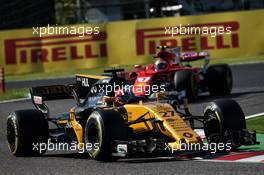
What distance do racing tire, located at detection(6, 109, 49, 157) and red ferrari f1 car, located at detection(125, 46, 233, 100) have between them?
5.91m

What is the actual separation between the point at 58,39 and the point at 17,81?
7.16 feet

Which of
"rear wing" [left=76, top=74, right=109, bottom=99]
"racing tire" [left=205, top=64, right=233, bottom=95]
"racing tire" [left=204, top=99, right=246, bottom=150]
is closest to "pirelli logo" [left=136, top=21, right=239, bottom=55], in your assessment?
"racing tire" [left=205, top=64, right=233, bottom=95]

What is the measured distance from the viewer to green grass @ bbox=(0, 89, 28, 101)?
81.5 feet

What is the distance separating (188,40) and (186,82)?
450 inches

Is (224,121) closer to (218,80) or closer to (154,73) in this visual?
(154,73)

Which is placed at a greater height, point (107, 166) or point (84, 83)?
point (84, 83)

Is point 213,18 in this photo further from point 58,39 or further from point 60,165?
point 60,165

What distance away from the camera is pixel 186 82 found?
19922 mm

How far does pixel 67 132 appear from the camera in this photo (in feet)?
42.8

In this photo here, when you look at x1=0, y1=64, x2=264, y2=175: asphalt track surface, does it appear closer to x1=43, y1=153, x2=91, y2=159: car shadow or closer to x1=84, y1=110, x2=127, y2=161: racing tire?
x1=43, y1=153, x2=91, y2=159: car shadow

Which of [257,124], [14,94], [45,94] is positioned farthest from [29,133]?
[14,94]

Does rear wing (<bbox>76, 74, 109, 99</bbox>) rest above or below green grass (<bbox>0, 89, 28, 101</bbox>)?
above

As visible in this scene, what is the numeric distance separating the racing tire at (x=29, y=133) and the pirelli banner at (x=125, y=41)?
18.7 metres

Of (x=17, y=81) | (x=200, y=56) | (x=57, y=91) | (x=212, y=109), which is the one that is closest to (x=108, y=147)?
(x=212, y=109)
